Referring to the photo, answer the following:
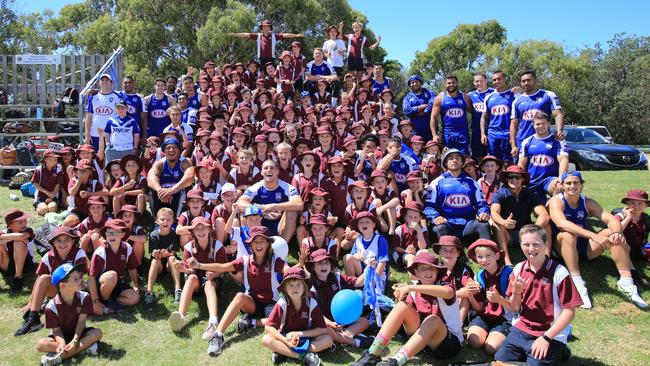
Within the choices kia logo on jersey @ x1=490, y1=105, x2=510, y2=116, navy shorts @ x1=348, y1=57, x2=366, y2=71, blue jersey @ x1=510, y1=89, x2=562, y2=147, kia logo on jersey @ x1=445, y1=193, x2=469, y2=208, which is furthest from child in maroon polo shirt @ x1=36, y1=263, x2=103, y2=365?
navy shorts @ x1=348, y1=57, x2=366, y2=71

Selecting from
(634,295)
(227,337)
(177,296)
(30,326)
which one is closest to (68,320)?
(30,326)

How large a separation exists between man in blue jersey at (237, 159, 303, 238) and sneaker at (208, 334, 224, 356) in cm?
200

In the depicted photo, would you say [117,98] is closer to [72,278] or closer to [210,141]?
[210,141]

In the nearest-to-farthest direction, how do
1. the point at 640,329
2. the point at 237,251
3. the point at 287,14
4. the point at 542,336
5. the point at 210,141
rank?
the point at 542,336 < the point at 640,329 < the point at 237,251 < the point at 210,141 < the point at 287,14

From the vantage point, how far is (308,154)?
293 inches

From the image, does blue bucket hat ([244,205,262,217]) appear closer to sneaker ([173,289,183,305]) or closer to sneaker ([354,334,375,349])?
sneaker ([173,289,183,305])

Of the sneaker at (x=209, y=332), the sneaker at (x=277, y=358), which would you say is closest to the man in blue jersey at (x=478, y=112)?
the sneaker at (x=277, y=358)

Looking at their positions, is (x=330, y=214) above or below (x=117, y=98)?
below

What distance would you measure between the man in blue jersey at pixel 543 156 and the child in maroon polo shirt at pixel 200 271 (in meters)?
4.83

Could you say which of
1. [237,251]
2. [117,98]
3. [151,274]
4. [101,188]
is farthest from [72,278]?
[117,98]

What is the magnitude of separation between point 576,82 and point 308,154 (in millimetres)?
38771

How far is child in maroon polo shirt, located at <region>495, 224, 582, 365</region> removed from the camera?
4316mm

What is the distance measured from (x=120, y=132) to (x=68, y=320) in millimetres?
4882

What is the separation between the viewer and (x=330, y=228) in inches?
256
